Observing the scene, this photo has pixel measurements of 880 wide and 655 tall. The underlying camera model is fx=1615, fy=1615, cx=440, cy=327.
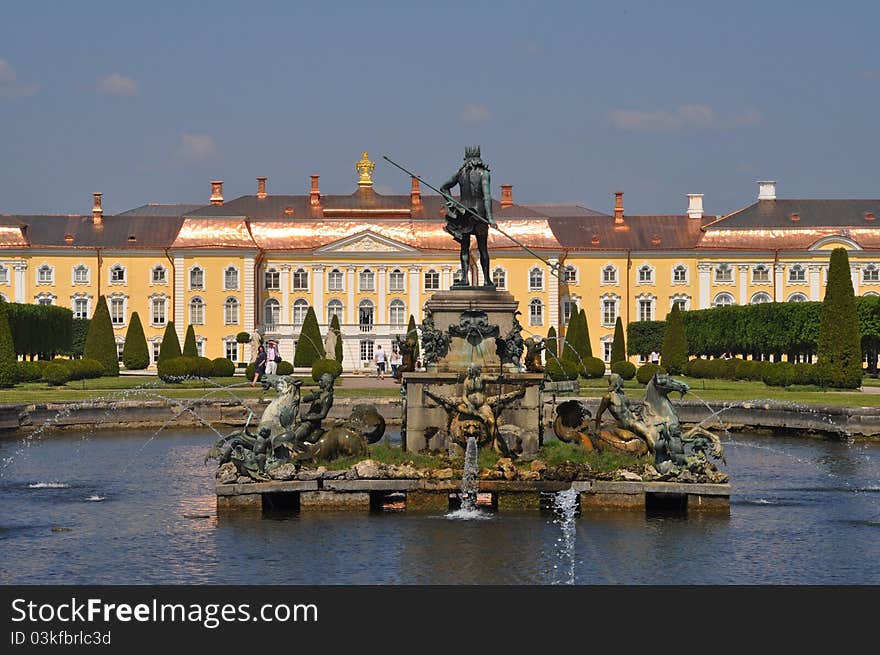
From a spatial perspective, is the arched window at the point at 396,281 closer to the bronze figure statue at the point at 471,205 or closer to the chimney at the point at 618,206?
the chimney at the point at 618,206

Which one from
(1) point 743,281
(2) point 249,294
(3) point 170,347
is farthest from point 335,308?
(3) point 170,347

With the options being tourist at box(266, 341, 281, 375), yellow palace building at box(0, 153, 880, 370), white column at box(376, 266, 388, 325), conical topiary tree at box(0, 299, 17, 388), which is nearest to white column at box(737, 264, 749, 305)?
yellow palace building at box(0, 153, 880, 370)

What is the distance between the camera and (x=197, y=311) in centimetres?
9288

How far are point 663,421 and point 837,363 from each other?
1056 inches

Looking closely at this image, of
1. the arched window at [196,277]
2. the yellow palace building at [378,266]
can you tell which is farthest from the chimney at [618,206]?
the arched window at [196,277]

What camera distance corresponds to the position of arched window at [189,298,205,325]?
9269 centimetres

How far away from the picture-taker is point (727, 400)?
137 ft

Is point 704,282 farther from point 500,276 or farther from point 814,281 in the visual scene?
point 500,276

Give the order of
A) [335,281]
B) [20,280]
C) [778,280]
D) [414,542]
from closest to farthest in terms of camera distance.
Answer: [414,542]
[20,280]
[778,280]
[335,281]

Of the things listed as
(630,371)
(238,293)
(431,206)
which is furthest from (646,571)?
(431,206)

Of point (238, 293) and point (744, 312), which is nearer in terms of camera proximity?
point (744, 312)

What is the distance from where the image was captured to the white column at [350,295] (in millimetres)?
93688

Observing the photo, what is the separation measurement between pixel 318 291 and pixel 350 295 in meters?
1.89

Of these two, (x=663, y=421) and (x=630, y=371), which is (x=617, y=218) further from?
(x=663, y=421)
